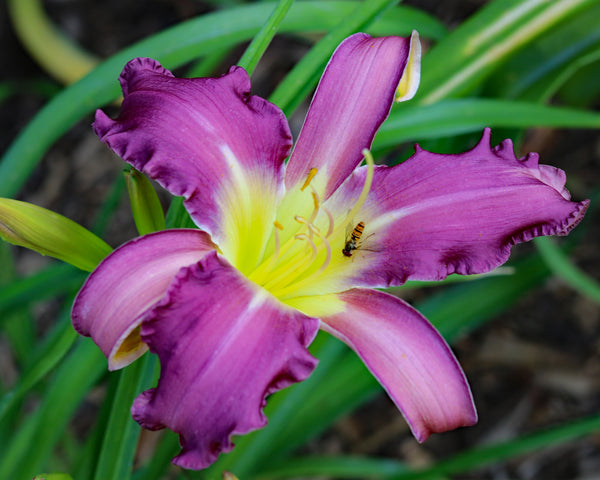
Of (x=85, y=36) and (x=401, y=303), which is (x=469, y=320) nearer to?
(x=401, y=303)

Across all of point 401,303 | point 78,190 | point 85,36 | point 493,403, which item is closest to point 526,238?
point 401,303

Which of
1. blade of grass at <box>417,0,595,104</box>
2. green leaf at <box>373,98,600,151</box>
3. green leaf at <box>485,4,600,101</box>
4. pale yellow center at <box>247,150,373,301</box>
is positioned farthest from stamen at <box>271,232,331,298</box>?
green leaf at <box>485,4,600,101</box>

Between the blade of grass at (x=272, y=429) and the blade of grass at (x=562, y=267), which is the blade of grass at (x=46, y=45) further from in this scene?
the blade of grass at (x=562, y=267)

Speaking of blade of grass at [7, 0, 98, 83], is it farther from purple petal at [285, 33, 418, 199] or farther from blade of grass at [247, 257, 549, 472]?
purple petal at [285, 33, 418, 199]

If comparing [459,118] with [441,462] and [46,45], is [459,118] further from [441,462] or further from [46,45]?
[46,45]

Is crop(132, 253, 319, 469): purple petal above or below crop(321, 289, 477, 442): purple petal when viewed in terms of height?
above

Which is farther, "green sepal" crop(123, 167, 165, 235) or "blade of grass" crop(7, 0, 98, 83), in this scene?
"blade of grass" crop(7, 0, 98, 83)

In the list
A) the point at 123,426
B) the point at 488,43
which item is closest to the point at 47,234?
the point at 123,426
